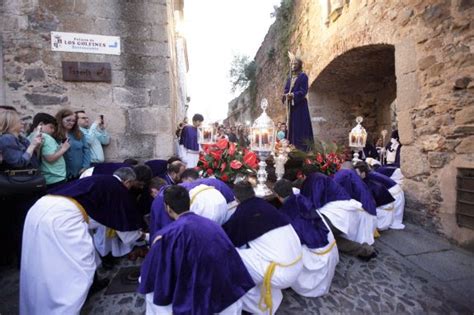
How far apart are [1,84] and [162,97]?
7.20 feet

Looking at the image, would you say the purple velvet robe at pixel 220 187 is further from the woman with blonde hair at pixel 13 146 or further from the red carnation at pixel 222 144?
the woman with blonde hair at pixel 13 146

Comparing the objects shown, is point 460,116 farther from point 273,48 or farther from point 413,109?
point 273,48

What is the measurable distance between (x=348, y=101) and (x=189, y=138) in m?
5.84

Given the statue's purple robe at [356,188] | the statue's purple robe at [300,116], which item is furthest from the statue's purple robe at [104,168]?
the statue's purple robe at [356,188]

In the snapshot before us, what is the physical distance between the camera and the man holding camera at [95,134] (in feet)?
12.3

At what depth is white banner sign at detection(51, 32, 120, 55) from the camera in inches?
151

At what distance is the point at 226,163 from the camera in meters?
3.08

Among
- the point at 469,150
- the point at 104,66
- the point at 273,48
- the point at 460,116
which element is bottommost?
the point at 469,150

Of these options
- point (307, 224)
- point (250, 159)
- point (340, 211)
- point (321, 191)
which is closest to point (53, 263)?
point (250, 159)

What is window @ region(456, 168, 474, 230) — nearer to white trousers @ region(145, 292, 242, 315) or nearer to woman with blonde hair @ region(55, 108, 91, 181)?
white trousers @ region(145, 292, 242, 315)

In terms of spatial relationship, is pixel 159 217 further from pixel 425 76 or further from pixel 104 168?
pixel 425 76

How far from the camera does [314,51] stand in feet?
25.9

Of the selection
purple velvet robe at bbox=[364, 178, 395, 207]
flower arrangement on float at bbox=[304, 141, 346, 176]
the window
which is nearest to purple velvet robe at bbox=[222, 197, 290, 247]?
flower arrangement on float at bbox=[304, 141, 346, 176]

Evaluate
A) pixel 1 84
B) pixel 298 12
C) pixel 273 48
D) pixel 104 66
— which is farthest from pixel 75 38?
pixel 273 48
